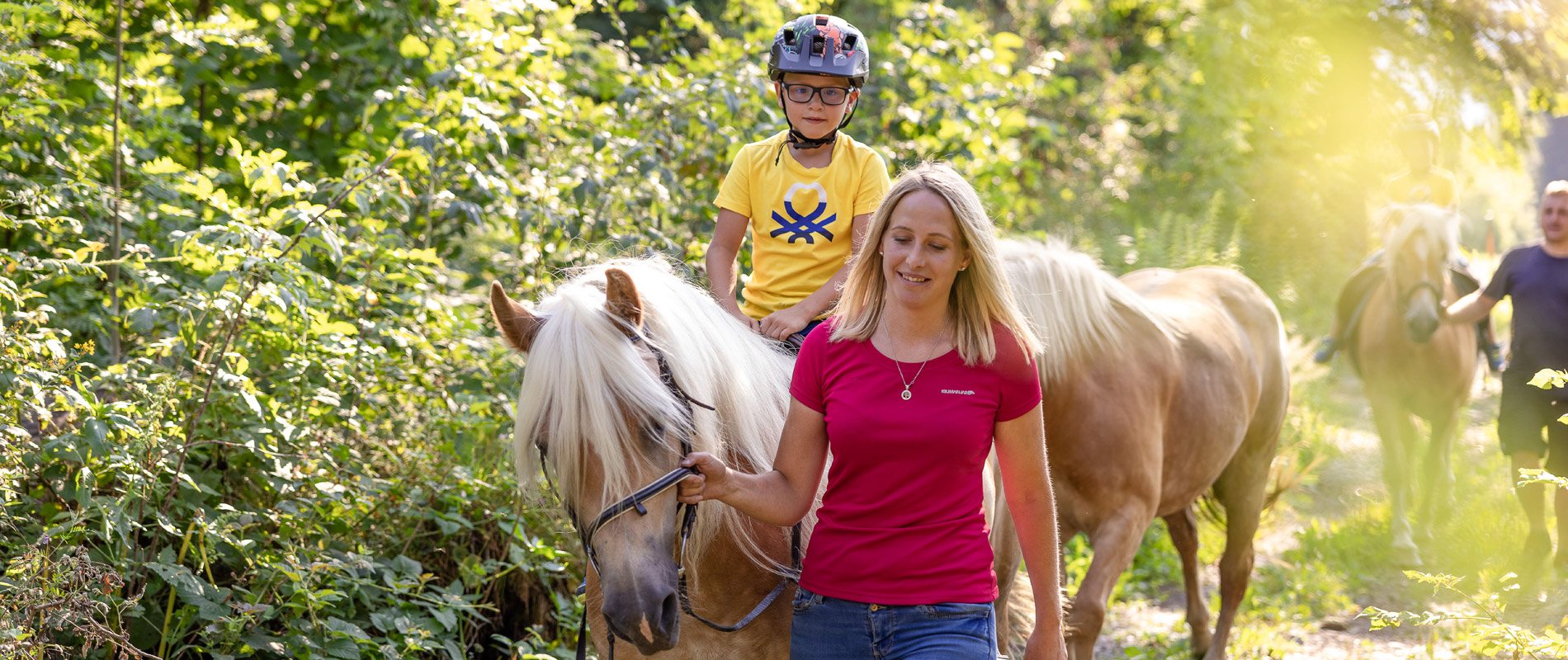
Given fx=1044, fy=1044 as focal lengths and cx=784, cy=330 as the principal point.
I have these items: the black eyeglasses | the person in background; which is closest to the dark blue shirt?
the person in background

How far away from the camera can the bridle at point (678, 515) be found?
2.05 m

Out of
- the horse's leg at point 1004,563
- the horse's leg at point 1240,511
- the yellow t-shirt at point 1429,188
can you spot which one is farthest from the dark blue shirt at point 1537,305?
the horse's leg at point 1004,563

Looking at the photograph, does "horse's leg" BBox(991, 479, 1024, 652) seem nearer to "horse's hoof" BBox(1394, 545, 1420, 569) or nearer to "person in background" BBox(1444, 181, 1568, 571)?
"person in background" BBox(1444, 181, 1568, 571)

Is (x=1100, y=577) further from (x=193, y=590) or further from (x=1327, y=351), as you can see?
(x=1327, y=351)

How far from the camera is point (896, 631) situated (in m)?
2.15

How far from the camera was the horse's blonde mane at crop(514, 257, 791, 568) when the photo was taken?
6.98ft

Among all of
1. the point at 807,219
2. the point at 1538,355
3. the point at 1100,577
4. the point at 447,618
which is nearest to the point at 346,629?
the point at 447,618

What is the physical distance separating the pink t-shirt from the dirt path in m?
1.76

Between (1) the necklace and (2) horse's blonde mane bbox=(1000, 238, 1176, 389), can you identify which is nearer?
(1) the necklace

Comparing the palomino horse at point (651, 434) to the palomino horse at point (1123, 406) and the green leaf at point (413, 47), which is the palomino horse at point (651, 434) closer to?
the palomino horse at point (1123, 406)

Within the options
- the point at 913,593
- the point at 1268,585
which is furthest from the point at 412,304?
the point at 1268,585

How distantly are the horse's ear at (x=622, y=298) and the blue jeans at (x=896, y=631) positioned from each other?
2.39 ft

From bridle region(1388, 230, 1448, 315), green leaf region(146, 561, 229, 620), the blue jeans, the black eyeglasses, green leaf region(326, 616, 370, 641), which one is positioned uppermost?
the black eyeglasses

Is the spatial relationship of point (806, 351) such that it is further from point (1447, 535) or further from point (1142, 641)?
point (1447, 535)
